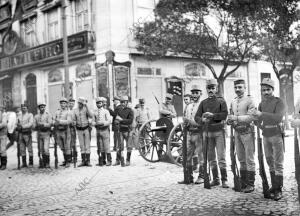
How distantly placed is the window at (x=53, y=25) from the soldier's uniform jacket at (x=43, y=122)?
9.77m

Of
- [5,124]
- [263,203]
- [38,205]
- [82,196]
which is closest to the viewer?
[263,203]

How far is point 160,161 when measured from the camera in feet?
30.3

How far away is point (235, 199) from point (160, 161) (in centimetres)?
414

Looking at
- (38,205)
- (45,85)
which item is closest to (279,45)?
(38,205)

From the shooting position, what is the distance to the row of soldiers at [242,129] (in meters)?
5.23

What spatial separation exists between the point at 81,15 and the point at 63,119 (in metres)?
9.06

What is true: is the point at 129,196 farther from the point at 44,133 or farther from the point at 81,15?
the point at 81,15

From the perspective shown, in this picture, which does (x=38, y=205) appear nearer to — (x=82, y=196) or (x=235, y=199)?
(x=82, y=196)

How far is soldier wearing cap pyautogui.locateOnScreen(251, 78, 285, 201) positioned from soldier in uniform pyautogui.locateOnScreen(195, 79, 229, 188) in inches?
34.6

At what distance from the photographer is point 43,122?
964 centimetres

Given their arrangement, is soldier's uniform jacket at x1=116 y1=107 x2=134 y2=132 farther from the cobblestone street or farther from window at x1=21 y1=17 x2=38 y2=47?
window at x1=21 y1=17 x2=38 y2=47

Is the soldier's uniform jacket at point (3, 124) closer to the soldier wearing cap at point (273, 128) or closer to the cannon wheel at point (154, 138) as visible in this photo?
the cannon wheel at point (154, 138)

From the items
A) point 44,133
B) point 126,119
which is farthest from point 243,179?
point 44,133

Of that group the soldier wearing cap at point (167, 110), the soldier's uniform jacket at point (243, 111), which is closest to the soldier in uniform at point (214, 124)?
the soldier's uniform jacket at point (243, 111)
